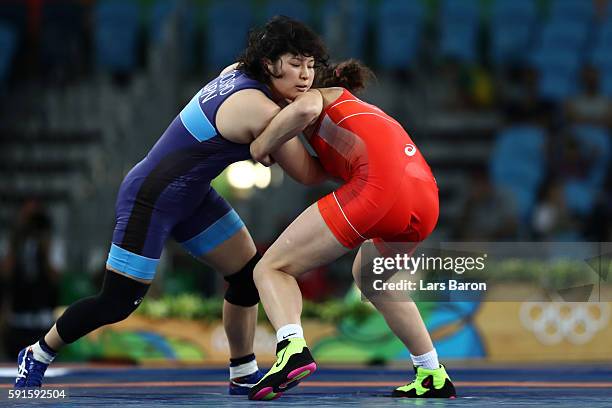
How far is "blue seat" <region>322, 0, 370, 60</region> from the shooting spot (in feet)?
37.7

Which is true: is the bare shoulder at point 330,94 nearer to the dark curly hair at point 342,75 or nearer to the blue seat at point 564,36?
the dark curly hair at point 342,75

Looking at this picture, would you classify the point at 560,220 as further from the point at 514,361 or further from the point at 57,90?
the point at 57,90

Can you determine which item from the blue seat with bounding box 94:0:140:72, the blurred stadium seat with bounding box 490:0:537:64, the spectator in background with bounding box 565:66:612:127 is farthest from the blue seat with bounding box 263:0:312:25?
the spectator in background with bounding box 565:66:612:127

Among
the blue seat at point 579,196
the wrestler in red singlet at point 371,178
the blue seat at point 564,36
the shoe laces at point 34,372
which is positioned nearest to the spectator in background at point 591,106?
the blue seat at point 579,196

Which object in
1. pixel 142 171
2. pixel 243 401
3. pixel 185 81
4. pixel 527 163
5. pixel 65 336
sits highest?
pixel 185 81

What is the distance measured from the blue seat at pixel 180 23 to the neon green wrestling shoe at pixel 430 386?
842 centimetres

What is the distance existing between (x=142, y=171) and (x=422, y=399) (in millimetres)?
1195

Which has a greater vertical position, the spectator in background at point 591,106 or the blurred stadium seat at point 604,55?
the blurred stadium seat at point 604,55

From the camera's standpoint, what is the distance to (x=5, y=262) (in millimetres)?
9234

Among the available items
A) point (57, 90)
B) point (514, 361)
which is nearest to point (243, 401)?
point (514, 361)

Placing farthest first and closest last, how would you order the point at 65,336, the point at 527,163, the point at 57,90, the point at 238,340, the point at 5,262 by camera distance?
the point at 57,90, the point at 527,163, the point at 5,262, the point at 238,340, the point at 65,336

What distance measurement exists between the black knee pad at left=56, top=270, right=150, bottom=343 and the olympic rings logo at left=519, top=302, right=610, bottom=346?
349cm

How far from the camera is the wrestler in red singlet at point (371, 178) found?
4.03m

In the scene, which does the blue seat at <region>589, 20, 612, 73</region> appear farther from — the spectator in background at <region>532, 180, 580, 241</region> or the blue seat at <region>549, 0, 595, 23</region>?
the spectator in background at <region>532, 180, 580, 241</region>
